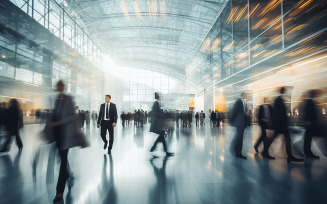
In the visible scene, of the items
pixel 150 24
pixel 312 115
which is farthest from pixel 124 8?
pixel 312 115

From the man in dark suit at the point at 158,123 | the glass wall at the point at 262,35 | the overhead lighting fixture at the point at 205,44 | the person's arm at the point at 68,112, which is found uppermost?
the overhead lighting fixture at the point at 205,44

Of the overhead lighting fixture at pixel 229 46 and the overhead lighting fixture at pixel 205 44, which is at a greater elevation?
the overhead lighting fixture at pixel 205 44

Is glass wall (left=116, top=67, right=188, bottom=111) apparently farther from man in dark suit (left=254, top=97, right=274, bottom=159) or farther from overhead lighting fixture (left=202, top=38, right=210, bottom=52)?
man in dark suit (left=254, top=97, right=274, bottom=159)

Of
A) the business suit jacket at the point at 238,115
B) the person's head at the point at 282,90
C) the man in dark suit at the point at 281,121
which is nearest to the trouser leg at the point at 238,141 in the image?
the business suit jacket at the point at 238,115

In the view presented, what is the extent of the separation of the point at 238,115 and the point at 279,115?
91 centimetres

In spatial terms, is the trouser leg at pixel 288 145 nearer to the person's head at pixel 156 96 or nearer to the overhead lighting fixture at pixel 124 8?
the person's head at pixel 156 96

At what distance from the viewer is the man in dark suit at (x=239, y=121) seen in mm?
4496

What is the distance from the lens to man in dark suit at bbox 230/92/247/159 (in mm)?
4496

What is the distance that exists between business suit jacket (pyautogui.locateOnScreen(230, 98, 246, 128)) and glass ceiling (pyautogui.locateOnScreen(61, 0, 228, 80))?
45.0 feet

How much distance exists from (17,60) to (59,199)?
15.8 m

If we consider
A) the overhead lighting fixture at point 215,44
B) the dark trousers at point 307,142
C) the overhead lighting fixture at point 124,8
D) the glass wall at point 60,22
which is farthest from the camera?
the overhead lighting fixture at point 124,8

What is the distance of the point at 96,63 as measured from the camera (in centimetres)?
2666

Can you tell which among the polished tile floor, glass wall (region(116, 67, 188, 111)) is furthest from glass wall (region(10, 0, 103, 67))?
the polished tile floor

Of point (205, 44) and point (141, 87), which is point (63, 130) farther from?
point (141, 87)
